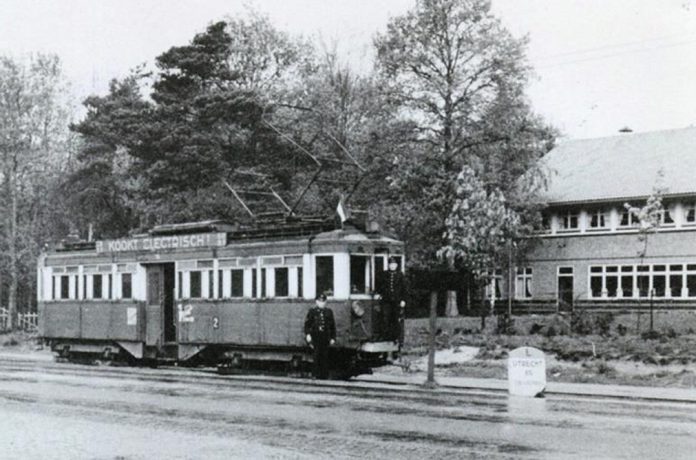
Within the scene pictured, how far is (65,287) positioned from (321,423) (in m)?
18.5

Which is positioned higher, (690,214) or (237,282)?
(690,214)

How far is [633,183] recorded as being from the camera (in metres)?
47.7

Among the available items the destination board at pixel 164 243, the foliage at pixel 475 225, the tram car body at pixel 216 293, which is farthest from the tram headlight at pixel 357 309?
the foliage at pixel 475 225

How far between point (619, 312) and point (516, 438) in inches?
1258

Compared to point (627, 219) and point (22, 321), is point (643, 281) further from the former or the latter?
point (22, 321)

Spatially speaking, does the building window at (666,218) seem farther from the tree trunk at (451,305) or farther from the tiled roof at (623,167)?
the tree trunk at (451,305)

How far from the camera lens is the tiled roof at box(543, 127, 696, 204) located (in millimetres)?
46875

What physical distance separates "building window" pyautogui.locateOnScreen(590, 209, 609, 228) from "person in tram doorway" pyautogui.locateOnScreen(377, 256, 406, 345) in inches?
1077

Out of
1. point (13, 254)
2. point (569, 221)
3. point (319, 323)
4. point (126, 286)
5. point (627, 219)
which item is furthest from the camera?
point (569, 221)

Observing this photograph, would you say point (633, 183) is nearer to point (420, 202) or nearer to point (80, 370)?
point (420, 202)

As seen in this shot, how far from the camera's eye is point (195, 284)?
27.0m

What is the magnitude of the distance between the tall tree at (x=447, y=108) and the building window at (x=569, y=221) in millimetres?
3811

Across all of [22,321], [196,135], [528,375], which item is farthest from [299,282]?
[22,321]

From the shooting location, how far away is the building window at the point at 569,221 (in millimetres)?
49969
